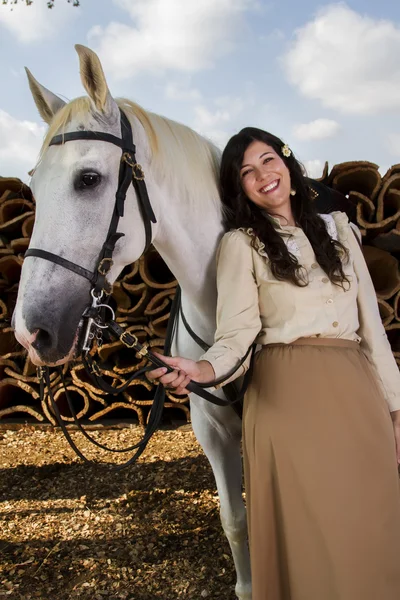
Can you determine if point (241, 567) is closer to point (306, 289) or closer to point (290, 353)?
point (290, 353)

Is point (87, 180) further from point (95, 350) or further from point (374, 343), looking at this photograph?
point (95, 350)

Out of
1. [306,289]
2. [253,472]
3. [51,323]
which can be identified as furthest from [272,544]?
[51,323]

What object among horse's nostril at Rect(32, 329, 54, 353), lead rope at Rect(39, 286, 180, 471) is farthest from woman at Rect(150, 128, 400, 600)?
lead rope at Rect(39, 286, 180, 471)

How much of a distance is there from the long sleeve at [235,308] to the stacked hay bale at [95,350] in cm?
181

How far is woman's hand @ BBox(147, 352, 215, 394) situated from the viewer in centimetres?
103

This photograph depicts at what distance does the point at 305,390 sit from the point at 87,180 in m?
0.77

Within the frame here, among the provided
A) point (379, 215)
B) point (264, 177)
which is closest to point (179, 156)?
point (264, 177)

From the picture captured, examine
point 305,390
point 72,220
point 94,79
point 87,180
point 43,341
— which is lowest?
point 305,390

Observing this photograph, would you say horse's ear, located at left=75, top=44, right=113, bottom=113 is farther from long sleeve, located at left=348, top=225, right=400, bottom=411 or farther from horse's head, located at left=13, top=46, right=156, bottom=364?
long sleeve, located at left=348, top=225, right=400, bottom=411

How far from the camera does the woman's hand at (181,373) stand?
103 cm

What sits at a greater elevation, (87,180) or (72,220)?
(87,180)

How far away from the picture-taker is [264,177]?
51.6 inches

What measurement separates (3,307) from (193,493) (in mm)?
2008

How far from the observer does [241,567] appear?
185 centimetres
